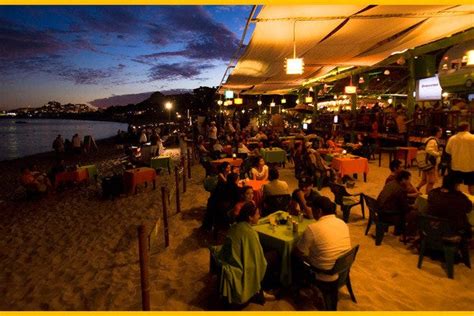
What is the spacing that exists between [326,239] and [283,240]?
0.64 m

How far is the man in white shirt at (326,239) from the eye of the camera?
3.67 meters

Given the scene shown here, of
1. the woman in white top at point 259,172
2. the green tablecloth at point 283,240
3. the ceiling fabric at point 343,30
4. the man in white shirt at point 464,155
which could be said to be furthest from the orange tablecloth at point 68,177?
the man in white shirt at point 464,155

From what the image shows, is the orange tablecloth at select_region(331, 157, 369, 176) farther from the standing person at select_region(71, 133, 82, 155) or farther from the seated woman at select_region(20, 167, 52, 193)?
the standing person at select_region(71, 133, 82, 155)

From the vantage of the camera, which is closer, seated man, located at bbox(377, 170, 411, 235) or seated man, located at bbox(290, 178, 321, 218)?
seated man, located at bbox(377, 170, 411, 235)

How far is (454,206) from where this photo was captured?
4.66 meters

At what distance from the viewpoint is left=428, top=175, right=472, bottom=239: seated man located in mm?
4652

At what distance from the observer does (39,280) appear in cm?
519

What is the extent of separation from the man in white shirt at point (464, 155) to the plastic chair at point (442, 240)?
284 cm

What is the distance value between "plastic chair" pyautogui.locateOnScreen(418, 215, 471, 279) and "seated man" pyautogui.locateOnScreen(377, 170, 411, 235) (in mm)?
687

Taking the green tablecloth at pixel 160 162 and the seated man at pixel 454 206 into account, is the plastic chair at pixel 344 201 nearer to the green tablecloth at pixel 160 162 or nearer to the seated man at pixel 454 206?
the seated man at pixel 454 206

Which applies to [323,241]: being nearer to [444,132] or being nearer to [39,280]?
[39,280]

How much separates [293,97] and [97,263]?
30352 millimetres

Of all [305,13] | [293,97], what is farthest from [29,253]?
[293,97]

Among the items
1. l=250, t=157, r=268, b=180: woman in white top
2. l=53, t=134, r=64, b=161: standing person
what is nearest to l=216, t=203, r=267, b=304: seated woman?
l=250, t=157, r=268, b=180: woman in white top
